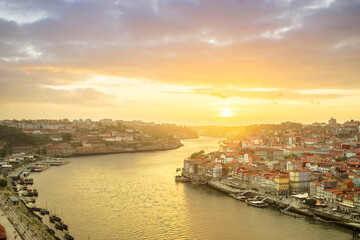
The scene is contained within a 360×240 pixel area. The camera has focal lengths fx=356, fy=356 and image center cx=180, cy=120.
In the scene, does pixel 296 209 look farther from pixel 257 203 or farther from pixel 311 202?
pixel 257 203

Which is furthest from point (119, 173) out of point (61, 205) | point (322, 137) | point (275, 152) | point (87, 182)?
point (322, 137)

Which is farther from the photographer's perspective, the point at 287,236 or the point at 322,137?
the point at 322,137

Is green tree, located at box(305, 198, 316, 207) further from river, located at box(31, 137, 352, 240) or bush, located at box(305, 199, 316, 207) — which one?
river, located at box(31, 137, 352, 240)

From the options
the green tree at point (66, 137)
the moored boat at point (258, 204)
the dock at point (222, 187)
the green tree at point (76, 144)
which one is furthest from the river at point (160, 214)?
the green tree at point (66, 137)

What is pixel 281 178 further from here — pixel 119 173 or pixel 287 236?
pixel 119 173

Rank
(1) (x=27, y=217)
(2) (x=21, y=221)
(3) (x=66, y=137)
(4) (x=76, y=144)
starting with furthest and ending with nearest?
(3) (x=66, y=137) → (4) (x=76, y=144) → (1) (x=27, y=217) → (2) (x=21, y=221)

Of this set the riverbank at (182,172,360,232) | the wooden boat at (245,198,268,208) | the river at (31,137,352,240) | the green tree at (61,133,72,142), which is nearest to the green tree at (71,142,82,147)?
the green tree at (61,133,72,142)

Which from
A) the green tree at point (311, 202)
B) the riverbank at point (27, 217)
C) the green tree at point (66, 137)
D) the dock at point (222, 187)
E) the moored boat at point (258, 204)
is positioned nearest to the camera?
the riverbank at point (27, 217)

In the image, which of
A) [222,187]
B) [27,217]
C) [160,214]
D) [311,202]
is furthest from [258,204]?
[27,217]

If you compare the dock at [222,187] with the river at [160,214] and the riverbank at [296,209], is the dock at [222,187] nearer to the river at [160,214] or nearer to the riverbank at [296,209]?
the riverbank at [296,209]
